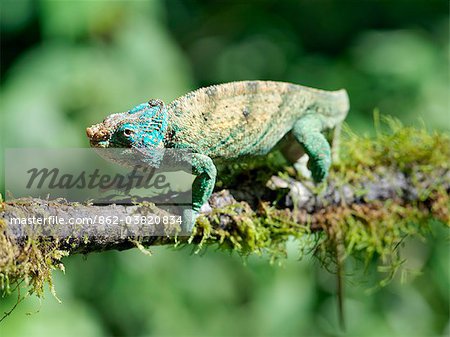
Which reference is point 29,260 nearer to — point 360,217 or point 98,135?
point 98,135

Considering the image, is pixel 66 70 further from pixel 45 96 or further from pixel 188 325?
pixel 188 325

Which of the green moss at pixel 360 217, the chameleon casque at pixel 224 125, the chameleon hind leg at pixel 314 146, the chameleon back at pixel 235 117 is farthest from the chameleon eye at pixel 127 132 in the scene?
the chameleon hind leg at pixel 314 146

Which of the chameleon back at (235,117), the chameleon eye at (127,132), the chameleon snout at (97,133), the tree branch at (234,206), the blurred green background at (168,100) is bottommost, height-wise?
the blurred green background at (168,100)

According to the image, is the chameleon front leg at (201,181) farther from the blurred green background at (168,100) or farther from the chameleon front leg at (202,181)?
the blurred green background at (168,100)

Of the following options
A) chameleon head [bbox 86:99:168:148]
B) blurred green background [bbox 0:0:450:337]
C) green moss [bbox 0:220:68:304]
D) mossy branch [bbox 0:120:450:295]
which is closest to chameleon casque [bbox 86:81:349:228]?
chameleon head [bbox 86:99:168:148]

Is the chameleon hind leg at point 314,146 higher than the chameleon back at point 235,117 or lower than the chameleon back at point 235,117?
lower

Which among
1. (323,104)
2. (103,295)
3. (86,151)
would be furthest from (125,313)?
(323,104)

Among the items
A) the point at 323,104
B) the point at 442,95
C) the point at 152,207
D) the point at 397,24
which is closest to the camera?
the point at 152,207
